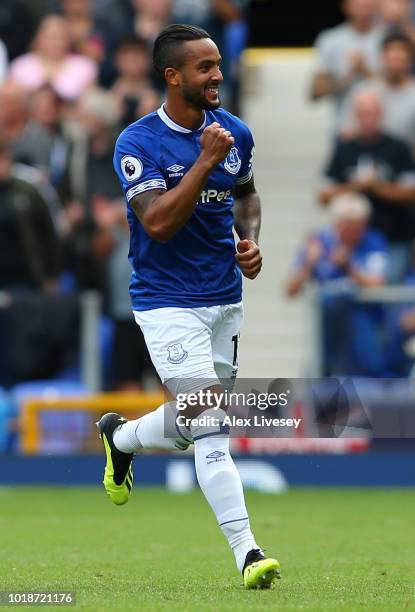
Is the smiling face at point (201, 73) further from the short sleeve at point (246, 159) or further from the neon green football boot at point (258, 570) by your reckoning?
the neon green football boot at point (258, 570)

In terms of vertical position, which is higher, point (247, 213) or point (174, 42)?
point (174, 42)

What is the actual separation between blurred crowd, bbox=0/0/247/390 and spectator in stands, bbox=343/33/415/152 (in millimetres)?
1632

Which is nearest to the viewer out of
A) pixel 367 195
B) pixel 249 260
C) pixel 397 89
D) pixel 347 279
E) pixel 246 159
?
pixel 249 260

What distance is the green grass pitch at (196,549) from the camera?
6.37 meters

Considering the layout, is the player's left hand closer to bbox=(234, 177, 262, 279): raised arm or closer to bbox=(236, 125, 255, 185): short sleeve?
bbox=(234, 177, 262, 279): raised arm

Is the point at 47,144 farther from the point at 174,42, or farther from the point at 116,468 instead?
the point at 174,42

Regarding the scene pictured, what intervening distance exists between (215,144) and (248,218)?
0.87 meters

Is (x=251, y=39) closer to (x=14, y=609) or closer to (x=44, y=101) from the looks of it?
(x=44, y=101)

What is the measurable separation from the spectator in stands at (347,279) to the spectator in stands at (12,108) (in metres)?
3.05

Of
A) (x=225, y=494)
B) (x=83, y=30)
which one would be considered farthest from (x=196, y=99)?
Answer: (x=83, y=30)

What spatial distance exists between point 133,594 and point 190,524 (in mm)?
3739

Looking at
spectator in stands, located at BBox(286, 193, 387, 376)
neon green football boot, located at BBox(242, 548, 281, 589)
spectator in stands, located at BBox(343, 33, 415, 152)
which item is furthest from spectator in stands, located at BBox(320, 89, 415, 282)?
neon green football boot, located at BBox(242, 548, 281, 589)

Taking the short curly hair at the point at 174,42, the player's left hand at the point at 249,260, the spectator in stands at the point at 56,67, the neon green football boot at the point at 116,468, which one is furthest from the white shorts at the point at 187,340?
the spectator in stands at the point at 56,67

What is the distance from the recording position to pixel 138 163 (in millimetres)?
6875
